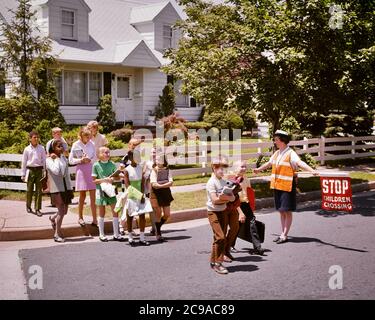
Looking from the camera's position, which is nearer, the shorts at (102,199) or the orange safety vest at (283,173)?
the orange safety vest at (283,173)

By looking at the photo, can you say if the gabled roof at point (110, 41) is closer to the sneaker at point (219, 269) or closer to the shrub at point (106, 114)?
the shrub at point (106, 114)

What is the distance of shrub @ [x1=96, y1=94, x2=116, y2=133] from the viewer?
24.7 metres

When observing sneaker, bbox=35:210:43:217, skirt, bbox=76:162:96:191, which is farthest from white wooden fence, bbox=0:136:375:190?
skirt, bbox=76:162:96:191

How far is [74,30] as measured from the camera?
1006 inches

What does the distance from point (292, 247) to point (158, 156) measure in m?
2.66

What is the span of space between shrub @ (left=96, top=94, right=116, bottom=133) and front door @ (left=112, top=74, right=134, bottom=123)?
165cm

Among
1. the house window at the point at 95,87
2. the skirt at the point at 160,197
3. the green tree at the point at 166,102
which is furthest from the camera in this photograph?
the green tree at the point at 166,102

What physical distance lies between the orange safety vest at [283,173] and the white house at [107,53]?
664 inches

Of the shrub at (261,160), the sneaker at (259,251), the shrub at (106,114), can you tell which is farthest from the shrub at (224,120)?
the sneaker at (259,251)

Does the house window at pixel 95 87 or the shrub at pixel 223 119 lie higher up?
the house window at pixel 95 87

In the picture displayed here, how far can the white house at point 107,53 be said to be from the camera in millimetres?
24875

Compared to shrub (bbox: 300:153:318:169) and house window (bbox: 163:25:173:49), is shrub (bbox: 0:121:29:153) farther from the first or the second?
house window (bbox: 163:25:173:49)

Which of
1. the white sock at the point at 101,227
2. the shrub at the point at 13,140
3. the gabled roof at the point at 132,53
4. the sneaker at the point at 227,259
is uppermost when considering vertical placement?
the gabled roof at the point at 132,53

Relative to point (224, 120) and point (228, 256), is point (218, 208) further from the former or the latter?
point (224, 120)
